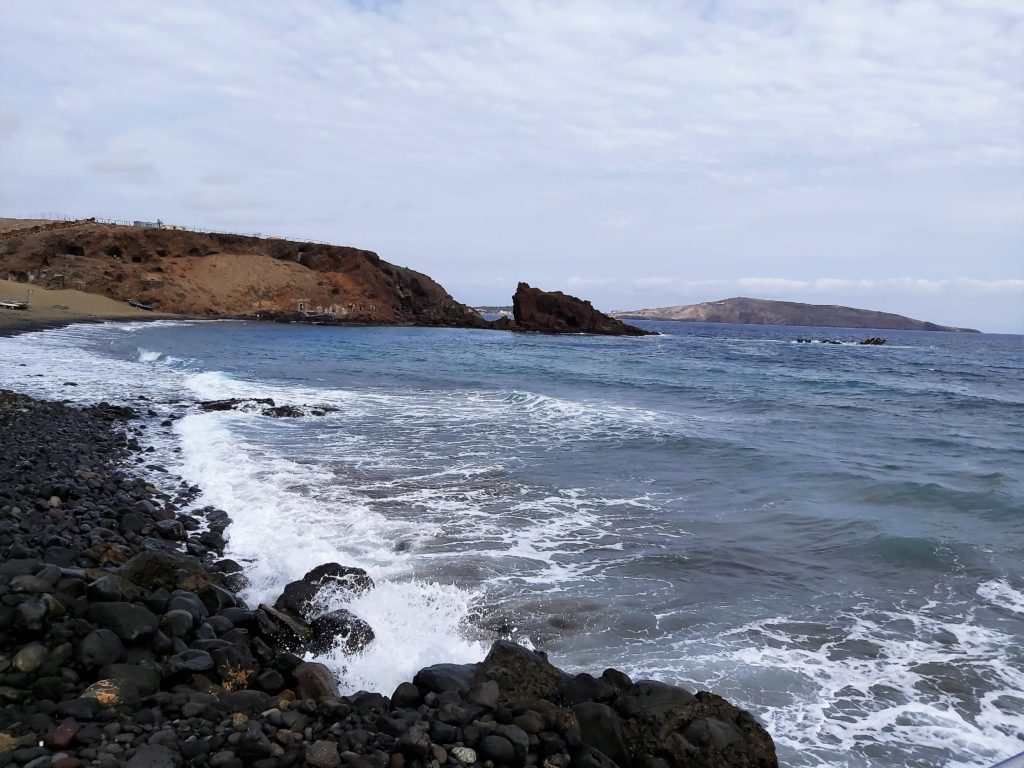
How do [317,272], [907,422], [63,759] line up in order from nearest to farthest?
[63,759]
[907,422]
[317,272]

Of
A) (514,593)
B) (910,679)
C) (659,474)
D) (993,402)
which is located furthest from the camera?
(993,402)

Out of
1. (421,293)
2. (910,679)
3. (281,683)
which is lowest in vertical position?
(910,679)

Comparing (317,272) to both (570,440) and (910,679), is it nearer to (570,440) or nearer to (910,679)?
(570,440)

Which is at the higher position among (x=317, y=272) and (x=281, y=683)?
(x=317, y=272)

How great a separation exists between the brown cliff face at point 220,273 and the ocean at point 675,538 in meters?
49.6

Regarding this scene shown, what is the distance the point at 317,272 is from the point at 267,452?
231 ft

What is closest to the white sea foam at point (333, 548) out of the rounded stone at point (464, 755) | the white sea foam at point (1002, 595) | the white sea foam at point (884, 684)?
the rounded stone at point (464, 755)

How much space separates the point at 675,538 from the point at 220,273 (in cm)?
7189

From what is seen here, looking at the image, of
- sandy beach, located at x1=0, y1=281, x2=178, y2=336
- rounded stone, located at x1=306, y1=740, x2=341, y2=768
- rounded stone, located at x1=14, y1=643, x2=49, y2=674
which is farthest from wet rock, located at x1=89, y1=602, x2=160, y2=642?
sandy beach, located at x1=0, y1=281, x2=178, y2=336

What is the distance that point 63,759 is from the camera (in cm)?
287

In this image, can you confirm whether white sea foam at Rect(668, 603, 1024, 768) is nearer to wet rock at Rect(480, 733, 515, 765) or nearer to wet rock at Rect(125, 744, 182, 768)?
wet rock at Rect(480, 733, 515, 765)

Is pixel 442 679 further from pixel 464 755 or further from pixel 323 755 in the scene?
pixel 323 755

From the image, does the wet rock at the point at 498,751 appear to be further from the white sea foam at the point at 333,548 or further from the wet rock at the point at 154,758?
the wet rock at the point at 154,758

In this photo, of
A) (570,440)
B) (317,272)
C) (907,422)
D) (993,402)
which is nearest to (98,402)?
(570,440)
